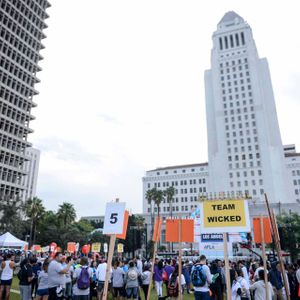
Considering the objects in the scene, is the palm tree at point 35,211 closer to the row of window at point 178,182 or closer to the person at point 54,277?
the person at point 54,277

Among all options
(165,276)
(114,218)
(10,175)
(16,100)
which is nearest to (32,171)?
(16,100)

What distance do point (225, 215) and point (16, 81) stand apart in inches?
2841

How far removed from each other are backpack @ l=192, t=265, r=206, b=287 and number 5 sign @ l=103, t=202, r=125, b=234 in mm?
2696

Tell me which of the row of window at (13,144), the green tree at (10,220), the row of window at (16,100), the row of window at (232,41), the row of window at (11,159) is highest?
the row of window at (232,41)

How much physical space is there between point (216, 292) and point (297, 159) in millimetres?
110663

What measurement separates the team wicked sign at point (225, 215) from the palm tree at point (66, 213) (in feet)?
211

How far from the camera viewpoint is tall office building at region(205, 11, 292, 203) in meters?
93.4

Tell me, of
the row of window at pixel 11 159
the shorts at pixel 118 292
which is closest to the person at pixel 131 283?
the shorts at pixel 118 292

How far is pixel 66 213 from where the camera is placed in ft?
225

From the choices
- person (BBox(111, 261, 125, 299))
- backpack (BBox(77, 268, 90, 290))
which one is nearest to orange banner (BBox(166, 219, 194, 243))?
person (BBox(111, 261, 125, 299))

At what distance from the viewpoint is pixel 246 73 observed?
4033 inches

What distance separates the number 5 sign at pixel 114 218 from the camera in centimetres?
896

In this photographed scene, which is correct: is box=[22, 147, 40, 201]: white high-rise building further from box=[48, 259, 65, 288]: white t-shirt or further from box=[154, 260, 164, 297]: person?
box=[48, 259, 65, 288]: white t-shirt

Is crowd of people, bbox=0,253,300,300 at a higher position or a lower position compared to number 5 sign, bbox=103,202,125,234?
lower
